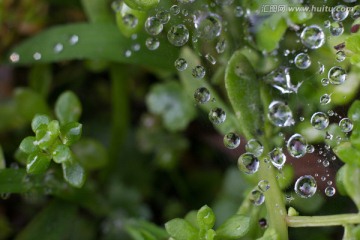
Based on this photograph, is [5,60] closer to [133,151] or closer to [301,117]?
[133,151]

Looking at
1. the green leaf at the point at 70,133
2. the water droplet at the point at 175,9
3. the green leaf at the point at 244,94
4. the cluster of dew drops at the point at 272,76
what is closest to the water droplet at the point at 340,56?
the cluster of dew drops at the point at 272,76

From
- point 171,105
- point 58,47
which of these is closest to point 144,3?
point 58,47

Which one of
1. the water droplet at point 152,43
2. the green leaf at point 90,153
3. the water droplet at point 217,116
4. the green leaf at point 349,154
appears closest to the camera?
the green leaf at point 349,154

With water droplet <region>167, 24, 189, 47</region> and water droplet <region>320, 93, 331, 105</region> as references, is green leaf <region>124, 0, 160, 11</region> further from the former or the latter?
water droplet <region>320, 93, 331, 105</region>

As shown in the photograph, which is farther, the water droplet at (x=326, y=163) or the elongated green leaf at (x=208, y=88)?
the elongated green leaf at (x=208, y=88)

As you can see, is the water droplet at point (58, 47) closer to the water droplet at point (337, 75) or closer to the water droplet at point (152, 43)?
the water droplet at point (152, 43)

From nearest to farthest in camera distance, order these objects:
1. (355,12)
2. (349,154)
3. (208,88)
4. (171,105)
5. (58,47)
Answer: (349,154)
(355,12)
(208,88)
(58,47)
(171,105)

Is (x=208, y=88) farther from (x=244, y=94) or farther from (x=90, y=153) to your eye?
(x=90, y=153)

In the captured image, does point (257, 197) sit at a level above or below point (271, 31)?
below
